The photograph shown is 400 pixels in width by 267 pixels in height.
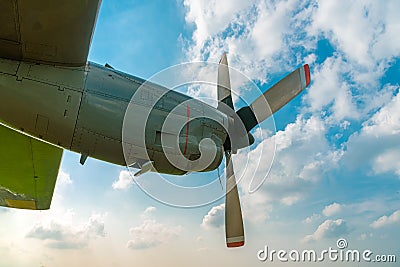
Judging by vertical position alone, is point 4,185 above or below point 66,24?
below

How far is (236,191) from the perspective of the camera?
952 cm

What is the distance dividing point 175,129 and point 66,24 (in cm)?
319

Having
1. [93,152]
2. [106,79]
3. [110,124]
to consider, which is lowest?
[93,152]

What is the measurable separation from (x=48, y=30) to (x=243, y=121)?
5.65 meters

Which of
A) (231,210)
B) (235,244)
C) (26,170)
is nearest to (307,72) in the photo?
(231,210)

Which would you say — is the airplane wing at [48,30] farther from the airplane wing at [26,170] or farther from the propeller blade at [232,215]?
the propeller blade at [232,215]

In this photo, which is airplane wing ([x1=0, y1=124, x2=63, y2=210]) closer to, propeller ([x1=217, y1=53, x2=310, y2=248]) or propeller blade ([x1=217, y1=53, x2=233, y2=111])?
propeller ([x1=217, y1=53, x2=310, y2=248])

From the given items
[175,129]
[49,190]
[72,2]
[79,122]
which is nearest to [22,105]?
[79,122]

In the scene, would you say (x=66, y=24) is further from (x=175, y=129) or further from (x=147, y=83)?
(x=175, y=129)

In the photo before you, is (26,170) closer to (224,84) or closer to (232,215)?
(232,215)

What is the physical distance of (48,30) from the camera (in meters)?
5.98

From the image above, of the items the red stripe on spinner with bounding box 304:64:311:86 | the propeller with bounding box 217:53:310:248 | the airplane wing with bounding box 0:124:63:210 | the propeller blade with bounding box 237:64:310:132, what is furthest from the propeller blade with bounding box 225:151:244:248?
the airplane wing with bounding box 0:124:63:210

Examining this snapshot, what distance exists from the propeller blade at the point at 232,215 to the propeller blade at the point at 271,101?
1.48 metres

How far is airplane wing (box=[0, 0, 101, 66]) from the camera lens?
5.55 metres
